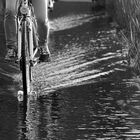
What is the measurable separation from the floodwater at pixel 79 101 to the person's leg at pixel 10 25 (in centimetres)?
56

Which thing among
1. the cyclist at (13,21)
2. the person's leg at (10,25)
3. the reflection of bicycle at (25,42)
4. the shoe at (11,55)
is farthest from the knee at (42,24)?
the shoe at (11,55)

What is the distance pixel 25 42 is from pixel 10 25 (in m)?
0.46

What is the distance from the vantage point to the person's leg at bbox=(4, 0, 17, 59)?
7633mm

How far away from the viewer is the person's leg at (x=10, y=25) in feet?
25.0

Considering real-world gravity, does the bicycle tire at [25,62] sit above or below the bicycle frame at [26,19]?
below

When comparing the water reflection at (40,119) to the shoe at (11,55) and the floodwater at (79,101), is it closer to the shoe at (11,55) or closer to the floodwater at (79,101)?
the floodwater at (79,101)

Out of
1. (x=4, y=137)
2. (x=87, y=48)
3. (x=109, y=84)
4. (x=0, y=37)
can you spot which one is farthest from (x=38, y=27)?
(x=0, y=37)

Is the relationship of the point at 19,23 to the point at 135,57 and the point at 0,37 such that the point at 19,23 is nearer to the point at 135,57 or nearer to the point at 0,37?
the point at 135,57

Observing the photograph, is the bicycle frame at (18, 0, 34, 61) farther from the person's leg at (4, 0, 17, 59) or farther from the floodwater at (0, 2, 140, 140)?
the floodwater at (0, 2, 140, 140)

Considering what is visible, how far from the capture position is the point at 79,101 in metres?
7.31

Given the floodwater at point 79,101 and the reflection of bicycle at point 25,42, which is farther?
the reflection of bicycle at point 25,42

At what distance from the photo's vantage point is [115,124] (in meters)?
6.25

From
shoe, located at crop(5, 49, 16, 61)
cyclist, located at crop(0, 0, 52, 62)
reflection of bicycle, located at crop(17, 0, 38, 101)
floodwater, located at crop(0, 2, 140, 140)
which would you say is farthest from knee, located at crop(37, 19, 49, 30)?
floodwater, located at crop(0, 2, 140, 140)

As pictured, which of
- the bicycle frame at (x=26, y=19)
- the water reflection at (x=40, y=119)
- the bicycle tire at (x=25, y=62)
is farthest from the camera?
the bicycle frame at (x=26, y=19)
